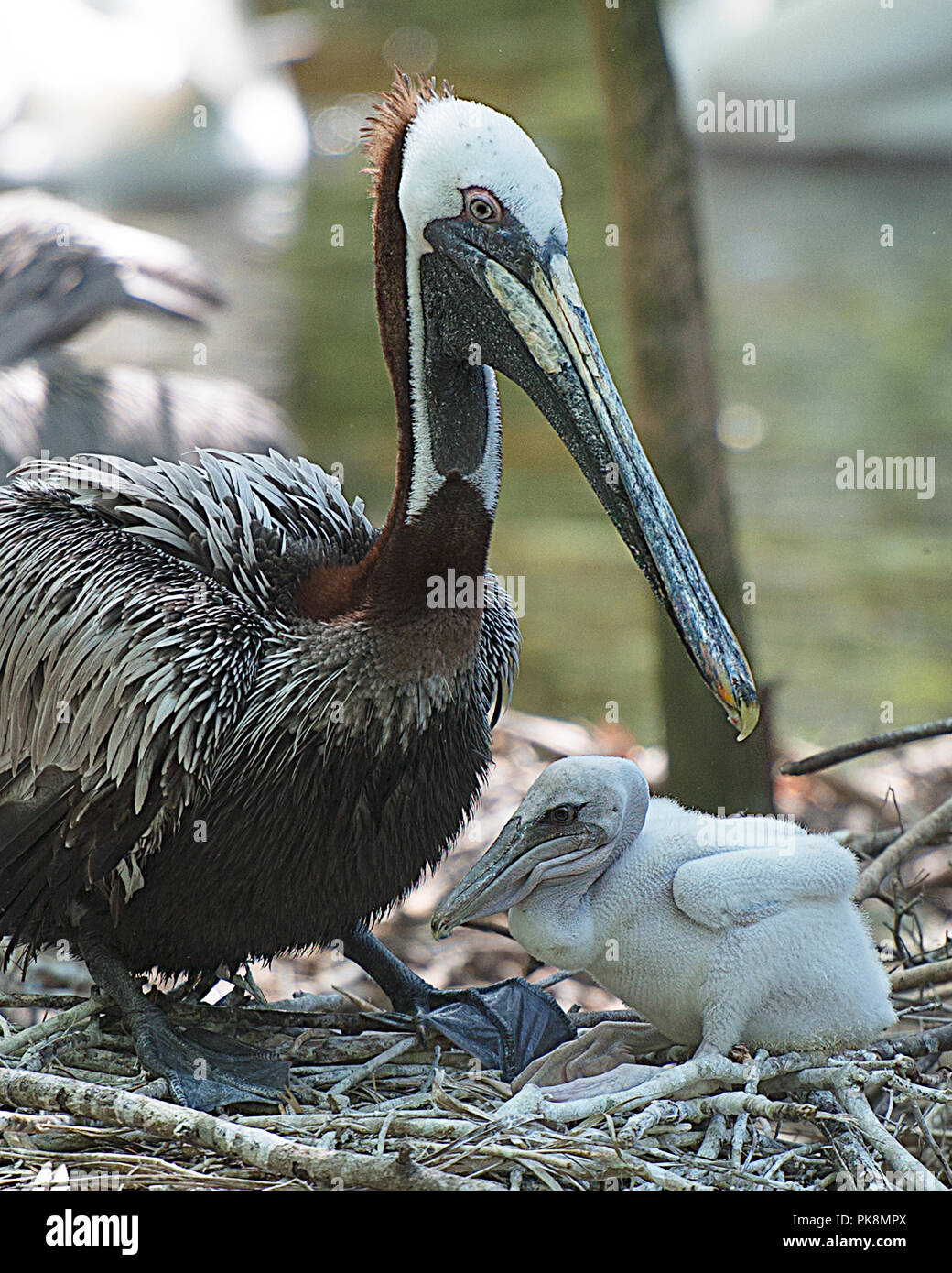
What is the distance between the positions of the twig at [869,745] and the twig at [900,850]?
0.64ft

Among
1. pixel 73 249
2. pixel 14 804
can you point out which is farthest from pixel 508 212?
pixel 73 249

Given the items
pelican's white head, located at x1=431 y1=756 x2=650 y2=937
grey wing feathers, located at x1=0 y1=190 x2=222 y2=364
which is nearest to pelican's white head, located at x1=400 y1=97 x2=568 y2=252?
pelican's white head, located at x1=431 y1=756 x2=650 y2=937

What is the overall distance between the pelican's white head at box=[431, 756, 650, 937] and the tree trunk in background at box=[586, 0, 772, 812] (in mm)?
1096

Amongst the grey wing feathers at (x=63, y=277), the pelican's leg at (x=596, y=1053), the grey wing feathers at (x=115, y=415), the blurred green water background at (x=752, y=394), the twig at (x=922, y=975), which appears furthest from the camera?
the blurred green water background at (x=752, y=394)

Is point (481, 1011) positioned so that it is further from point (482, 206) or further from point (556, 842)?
point (482, 206)

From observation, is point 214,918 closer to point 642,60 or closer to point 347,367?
point 642,60

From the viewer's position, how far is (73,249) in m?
4.84

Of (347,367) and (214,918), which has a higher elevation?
(347,367)

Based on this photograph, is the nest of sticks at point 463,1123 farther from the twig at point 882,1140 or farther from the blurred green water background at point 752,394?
the blurred green water background at point 752,394

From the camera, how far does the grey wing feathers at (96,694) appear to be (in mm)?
2826

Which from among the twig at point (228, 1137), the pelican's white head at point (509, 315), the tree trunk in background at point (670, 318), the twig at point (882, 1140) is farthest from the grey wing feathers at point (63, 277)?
the twig at point (882, 1140)

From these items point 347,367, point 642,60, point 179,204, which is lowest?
point 642,60
